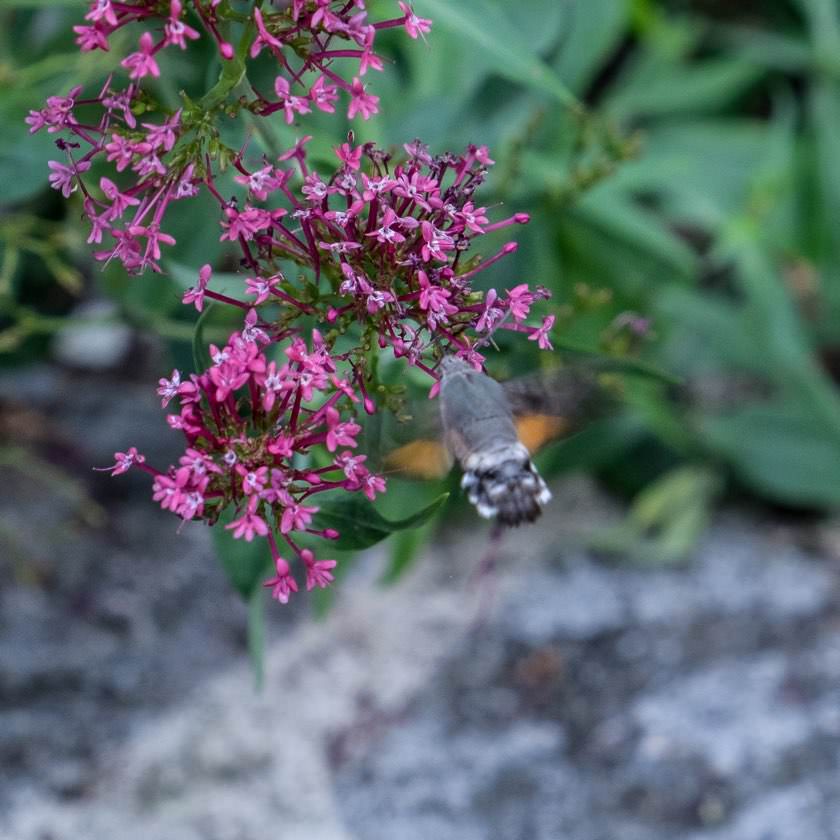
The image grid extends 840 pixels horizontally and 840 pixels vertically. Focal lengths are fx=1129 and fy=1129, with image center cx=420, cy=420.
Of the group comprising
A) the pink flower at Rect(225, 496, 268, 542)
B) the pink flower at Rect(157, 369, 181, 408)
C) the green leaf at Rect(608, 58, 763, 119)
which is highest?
the pink flower at Rect(157, 369, 181, 408)

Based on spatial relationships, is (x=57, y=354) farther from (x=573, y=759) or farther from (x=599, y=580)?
(x=573, y=759)

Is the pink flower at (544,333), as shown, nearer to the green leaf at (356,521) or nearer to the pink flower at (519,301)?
the pink flower at (519,301)

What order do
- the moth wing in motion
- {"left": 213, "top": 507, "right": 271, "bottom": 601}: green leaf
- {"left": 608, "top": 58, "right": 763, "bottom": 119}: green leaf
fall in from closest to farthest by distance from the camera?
the moth wing in motion < {"left": 213, "top": 507, "right": 271, "bottom": 601}: green leaf < {"left": 608, "top": 58, "right": 763, "bottom": 119}: green leaf

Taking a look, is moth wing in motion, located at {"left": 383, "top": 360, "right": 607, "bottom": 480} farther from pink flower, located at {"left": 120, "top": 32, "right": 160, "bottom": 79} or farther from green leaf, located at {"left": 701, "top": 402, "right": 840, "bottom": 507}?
green leaf, located at {"left": 701, "top": 402, "right": 840, "bottom": 507}

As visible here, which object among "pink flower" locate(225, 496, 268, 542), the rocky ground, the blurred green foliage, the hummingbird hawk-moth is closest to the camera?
"pink flower" locate(225, 496, 268, 542)

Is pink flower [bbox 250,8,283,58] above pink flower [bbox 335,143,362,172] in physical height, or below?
above

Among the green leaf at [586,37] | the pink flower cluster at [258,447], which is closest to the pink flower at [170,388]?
the pink flower cluster at [258,447]

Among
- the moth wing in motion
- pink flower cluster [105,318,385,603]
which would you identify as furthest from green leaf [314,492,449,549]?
the moth wing in motion
